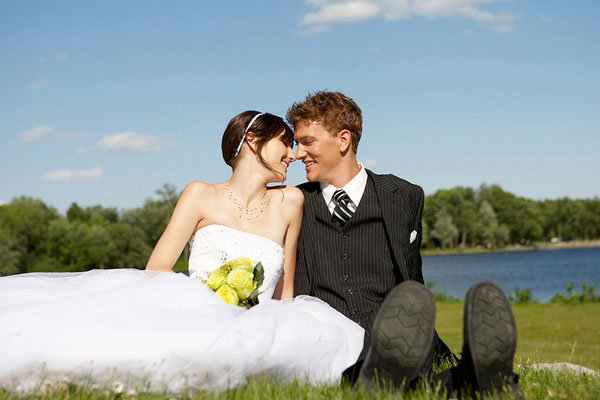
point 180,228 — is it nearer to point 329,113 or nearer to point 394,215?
point 329,113

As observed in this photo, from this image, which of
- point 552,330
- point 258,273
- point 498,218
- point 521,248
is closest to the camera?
point 258,273

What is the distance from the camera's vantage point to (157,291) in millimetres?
3750

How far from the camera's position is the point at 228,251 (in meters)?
4.93

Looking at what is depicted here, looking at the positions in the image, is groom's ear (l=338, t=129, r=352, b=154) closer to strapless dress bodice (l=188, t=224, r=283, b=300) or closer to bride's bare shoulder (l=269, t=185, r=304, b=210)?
bride's bare shoulder (l=269, t=185, r=304, b=210)

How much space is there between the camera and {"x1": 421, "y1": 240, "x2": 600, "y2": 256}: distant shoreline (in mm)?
96625

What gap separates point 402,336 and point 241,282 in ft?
4.33

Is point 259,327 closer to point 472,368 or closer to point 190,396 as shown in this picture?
point 190,396

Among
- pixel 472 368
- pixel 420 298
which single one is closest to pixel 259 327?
pixel 420 298

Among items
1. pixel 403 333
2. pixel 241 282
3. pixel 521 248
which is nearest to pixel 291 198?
pixel 241 282

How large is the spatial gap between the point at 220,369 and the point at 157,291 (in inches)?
27.8

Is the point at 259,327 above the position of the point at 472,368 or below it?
above

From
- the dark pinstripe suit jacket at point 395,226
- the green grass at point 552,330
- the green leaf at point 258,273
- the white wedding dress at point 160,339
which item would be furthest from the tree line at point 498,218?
the white wedding dress at point 160,339

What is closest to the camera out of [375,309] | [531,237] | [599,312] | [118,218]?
[375,309]

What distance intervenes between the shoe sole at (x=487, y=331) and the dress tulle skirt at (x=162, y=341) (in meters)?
0.88
